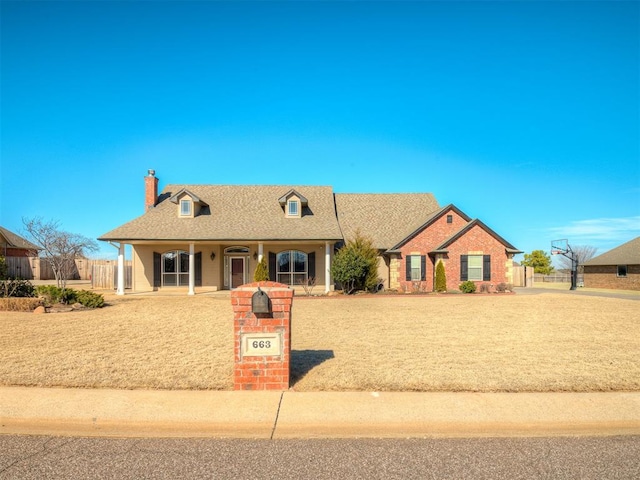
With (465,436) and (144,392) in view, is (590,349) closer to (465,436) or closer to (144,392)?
(465,436)

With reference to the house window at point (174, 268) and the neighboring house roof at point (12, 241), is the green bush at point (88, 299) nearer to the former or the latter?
the house window at point (174, 268)

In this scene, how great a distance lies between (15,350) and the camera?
7.71m

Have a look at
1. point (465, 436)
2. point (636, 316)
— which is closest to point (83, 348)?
point (465, 436)

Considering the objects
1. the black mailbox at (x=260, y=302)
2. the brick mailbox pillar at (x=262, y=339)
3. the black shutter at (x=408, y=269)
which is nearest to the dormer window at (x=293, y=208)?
the black shutter at (x=408, y=269)

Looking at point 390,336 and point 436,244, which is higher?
point 436,244

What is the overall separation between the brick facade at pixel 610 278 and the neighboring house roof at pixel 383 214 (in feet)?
54.8

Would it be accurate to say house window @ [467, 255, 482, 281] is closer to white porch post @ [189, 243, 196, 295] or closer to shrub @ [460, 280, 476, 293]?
shrub @ [460, 280, 476, 293]

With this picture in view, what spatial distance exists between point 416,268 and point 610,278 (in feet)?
67.1

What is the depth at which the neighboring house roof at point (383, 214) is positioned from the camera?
996 inches

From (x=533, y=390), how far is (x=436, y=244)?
18.9m

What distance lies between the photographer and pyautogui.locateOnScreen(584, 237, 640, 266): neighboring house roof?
30.8 m

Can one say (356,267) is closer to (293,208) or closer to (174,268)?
(293,208)

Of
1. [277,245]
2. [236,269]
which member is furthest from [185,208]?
[277,245]

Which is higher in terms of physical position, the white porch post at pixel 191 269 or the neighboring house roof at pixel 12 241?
the neighboring house roof at pixel 12 241
